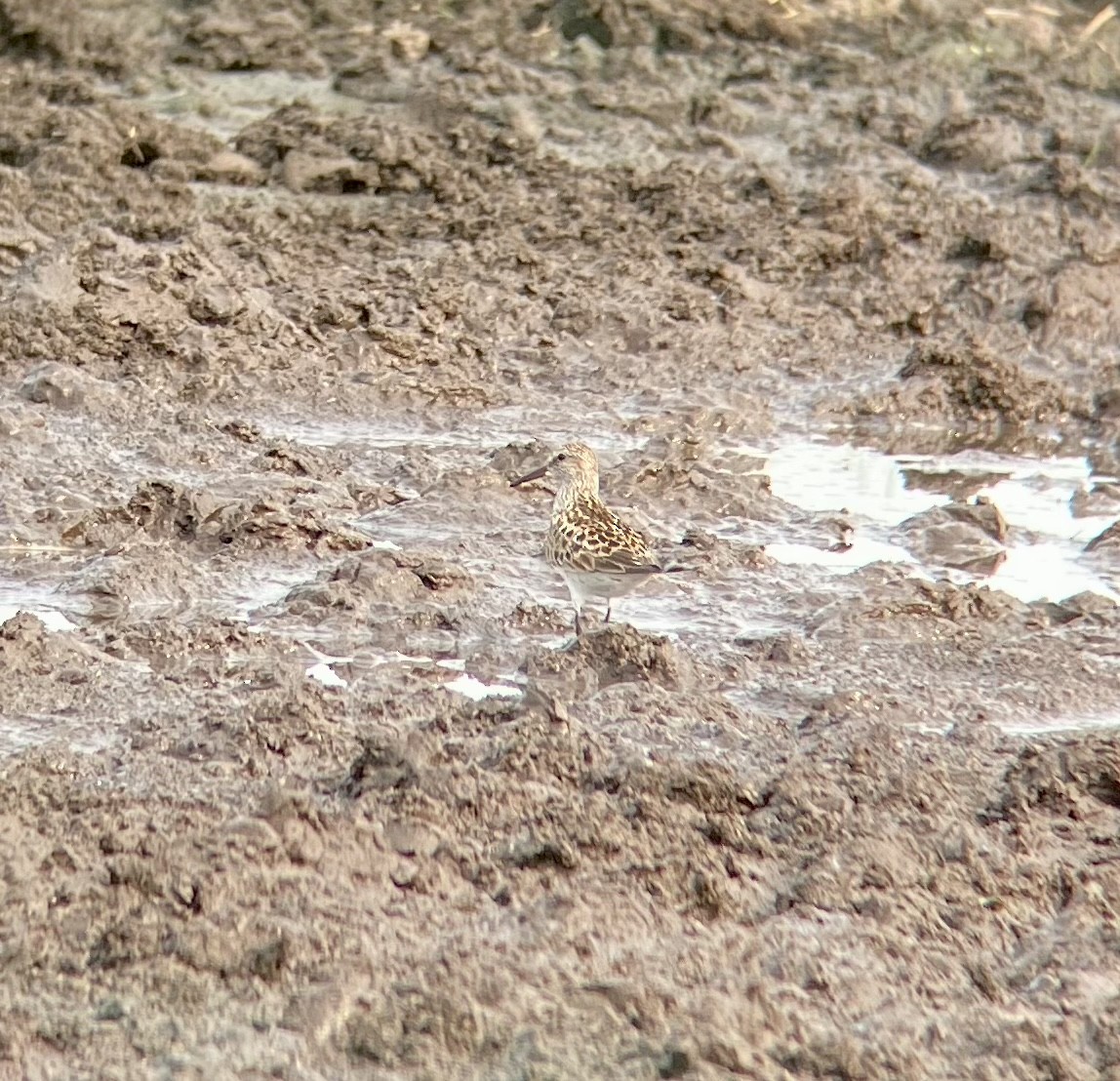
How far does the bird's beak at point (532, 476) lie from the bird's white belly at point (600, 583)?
3.09ft

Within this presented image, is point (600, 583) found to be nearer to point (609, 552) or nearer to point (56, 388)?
point (609, 552)

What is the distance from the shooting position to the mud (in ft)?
14.1

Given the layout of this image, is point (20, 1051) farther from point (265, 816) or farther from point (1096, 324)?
point (1096, 324)

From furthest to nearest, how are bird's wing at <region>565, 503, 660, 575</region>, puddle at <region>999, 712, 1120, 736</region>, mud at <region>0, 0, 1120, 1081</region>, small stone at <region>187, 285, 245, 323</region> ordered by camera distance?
small stone at <region>187, 285, 245, 323</region>
bird's wing at <region>565, 503, 660, 575</region>
puddle at <region>999, 712, 1120, 736</region>
mud at <region>0, 0, 1120, 1081</region>

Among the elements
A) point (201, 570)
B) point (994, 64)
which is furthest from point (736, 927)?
point (994, 64)

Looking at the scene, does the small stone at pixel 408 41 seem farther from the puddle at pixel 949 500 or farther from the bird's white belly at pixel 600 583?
the bird's white belly at pixel 600 583

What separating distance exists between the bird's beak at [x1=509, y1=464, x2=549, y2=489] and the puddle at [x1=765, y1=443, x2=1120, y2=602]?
88 cm

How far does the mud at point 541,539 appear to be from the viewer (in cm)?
431

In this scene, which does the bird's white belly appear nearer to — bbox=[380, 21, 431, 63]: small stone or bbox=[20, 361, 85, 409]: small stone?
bbox=[20, 361, 85, 409]: small stone

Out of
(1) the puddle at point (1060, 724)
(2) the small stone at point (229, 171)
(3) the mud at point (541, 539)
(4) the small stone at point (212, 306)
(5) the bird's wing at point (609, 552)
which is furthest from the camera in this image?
(2) the small stone at point (229, 171)

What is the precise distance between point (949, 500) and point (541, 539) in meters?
Result: 1.87

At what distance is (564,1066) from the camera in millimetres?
3906

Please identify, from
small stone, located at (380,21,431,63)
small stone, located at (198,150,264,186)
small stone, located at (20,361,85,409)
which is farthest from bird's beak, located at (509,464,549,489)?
small stone, located at (380,21,431,63)

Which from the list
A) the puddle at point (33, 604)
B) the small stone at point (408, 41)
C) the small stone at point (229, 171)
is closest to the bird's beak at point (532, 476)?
the puddle at point (33, 604)
